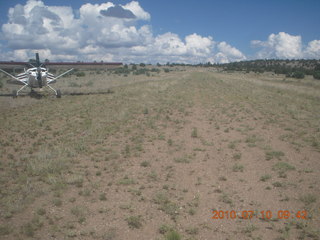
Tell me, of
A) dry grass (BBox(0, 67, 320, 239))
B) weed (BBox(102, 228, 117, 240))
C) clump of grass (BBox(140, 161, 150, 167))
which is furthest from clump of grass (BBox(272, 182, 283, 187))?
weed (BBox(102, 228, 117, 240))

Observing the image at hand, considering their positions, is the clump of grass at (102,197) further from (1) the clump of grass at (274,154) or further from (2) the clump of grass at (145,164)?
(1) the clump of grass at (274,154)

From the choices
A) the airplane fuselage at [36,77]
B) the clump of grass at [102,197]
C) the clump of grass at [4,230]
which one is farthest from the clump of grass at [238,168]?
the airplane fuselage at [36,77]

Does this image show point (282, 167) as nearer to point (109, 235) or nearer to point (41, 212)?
point (109, 235)

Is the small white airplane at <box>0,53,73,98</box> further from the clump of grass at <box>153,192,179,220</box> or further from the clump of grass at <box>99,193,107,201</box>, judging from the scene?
the clump of grass at <box>153,192,179,220</box>

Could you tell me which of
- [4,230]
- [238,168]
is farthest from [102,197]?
[238,168]

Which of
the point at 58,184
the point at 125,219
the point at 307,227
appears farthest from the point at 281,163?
the point at 58,184

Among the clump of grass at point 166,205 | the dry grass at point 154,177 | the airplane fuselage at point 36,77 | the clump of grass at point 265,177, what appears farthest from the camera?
the airplane fuselage at point 36,77

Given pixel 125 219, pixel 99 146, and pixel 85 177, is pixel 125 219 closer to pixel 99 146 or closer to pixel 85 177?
pixel 85 177

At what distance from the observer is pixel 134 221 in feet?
15.3
